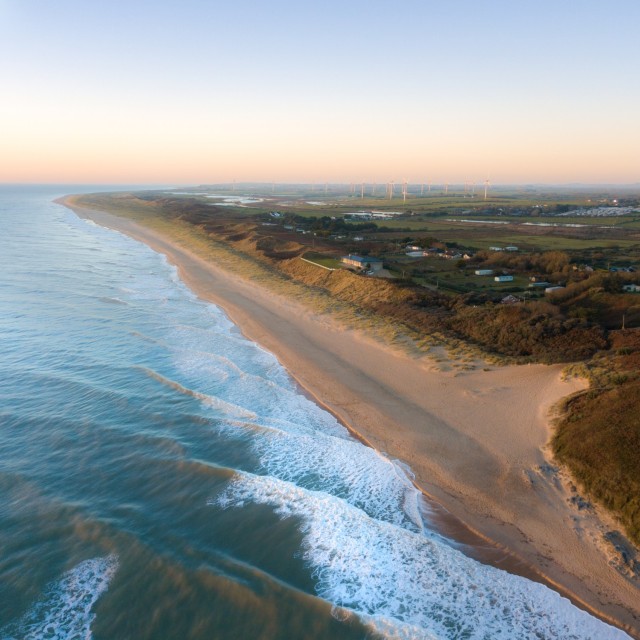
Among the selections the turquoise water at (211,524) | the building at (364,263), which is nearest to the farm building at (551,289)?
the building at (364,263)

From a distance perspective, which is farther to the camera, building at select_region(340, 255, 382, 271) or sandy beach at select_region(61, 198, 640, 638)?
building at select_region(340, 255, 382, 271)

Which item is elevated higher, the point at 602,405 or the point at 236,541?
the point at 602,405

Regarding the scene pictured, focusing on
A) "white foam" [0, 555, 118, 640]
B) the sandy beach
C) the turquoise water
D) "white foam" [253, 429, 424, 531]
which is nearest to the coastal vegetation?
the sandy beach

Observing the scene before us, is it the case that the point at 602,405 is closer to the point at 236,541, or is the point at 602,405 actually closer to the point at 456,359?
the point at 456,359

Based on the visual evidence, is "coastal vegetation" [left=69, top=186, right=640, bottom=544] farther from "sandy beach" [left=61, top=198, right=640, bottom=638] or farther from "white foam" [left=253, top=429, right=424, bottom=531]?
"white foam" [left=253, top=429, right=424, bottom=531]

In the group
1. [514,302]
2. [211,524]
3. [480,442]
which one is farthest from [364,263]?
A: [211,524]

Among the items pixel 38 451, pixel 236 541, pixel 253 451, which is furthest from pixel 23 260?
pixel 236 541
